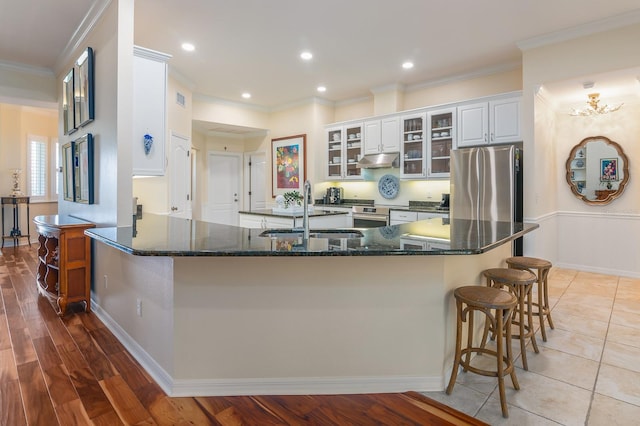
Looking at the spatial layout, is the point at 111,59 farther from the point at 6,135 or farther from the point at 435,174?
the point at 6,135

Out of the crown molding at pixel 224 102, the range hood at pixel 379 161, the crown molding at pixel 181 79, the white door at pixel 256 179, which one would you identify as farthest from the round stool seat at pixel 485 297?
the white door at pixel 256 179

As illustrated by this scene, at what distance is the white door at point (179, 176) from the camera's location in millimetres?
5262

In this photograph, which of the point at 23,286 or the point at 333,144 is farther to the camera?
the point at 333,144

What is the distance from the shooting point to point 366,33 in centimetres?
397

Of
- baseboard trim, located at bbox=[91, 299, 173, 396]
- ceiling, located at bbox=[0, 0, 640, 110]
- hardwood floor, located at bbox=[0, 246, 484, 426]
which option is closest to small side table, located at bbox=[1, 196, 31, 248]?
ceiling, located at bbox=[0, 0, 640, 110]

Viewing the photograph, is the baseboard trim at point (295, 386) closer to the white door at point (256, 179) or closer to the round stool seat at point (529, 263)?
the round stool seat at point (529, 263)

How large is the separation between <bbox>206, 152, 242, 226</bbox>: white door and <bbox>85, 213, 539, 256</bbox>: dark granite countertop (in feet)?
17.6

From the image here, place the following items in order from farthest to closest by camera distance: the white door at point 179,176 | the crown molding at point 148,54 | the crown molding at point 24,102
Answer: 1. the white door at point 179,176
2. the crown molding at point 24,102
3. the crown molding at point 148,54

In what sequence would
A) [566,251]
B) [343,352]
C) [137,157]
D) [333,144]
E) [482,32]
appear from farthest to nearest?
[333,144] → [566,251] → [482,32] → [137,157] → [343,352]

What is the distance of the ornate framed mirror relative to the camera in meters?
4.88

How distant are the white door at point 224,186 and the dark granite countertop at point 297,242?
17.6 feet

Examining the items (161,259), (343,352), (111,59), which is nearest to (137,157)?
(111,59)

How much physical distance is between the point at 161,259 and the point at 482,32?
13.2 ft

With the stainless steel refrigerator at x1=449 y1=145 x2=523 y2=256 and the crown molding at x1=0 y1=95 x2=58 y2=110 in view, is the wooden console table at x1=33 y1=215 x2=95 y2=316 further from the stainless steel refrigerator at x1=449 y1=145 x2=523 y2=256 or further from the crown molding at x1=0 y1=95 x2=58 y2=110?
the stainless steel refrigerator at x1=449 y1=145 x2=523 y2=256
